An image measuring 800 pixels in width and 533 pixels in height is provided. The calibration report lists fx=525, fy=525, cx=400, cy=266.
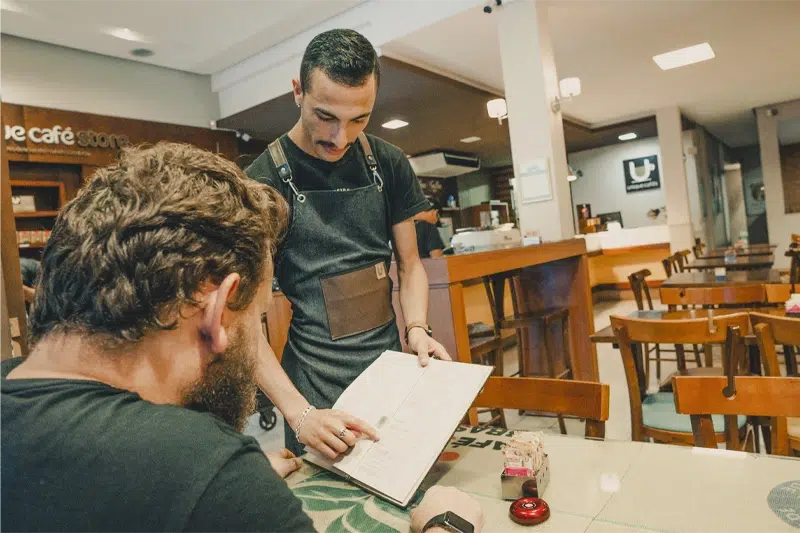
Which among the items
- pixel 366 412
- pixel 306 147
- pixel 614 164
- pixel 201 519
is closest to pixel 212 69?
pixel 306 147

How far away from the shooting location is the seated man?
47 cm

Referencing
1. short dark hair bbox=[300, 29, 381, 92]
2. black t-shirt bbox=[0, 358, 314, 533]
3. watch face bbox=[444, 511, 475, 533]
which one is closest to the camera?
black t-shirt bbox=[0, 358, 314, 533]

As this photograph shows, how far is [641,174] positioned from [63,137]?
10.2 m

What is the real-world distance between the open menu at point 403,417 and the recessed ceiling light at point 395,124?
257 inches

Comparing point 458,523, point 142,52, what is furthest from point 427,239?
point 458,523

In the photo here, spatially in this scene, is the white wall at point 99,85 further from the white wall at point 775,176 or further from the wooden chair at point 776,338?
the white wall at point 775,176

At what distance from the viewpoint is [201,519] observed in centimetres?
47

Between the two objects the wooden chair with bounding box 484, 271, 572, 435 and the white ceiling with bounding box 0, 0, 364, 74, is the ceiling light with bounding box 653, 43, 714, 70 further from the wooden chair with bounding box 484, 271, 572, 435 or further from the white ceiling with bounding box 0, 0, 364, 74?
the wooden chair with bounding box 484, 271, 572, 435

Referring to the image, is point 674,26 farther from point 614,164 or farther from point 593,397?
point 614,164

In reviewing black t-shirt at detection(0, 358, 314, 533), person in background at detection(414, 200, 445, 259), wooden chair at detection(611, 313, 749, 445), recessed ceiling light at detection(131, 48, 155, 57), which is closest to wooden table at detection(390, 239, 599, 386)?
wooden chair at detection(611, 313, 749, 445)

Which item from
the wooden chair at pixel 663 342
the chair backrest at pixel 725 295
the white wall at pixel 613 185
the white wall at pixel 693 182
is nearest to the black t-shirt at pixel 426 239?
the chair backrest at pixel 725 295

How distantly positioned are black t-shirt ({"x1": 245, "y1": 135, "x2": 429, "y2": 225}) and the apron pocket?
0.21 meters

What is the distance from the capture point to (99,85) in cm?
538

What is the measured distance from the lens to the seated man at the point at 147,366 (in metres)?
0.47
